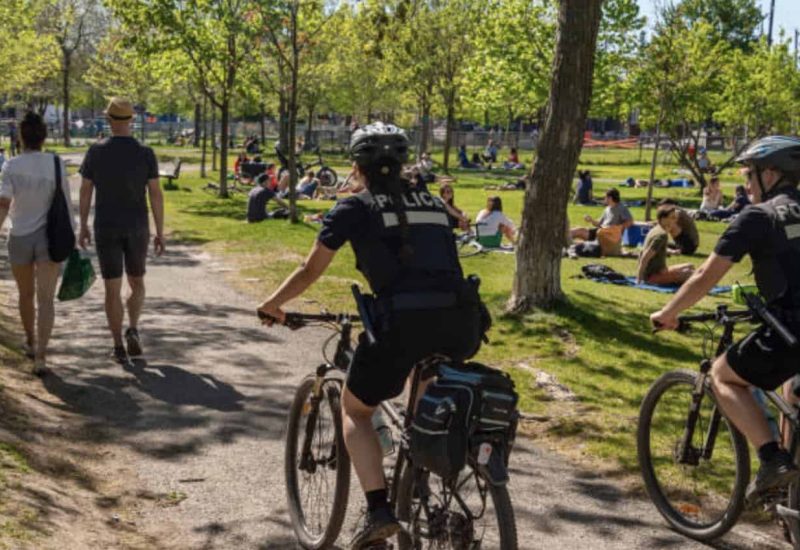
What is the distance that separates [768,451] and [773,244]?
0.92 metres

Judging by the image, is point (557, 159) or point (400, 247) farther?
point (557, 159)

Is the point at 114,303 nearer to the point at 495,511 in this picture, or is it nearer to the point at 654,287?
the point at 495,511

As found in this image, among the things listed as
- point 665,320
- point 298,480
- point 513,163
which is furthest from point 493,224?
point 513,163

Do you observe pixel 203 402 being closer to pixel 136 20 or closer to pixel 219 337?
pixel 219 337

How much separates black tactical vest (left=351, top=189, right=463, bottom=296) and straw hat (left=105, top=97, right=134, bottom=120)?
14.6 ft

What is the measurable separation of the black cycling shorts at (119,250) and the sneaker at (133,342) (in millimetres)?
555

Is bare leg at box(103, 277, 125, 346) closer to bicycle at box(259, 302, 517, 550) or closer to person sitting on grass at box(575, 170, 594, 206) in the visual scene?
bicycle at box(259, 302, 517, 550)

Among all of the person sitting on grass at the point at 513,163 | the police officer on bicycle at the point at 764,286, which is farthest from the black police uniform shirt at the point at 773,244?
the person sitting on grass at the point at 513,163

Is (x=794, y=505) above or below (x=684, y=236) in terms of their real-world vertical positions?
below

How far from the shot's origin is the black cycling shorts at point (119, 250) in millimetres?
8188

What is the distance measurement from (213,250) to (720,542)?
1299cm

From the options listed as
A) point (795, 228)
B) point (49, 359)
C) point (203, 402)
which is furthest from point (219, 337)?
point (795, 228)

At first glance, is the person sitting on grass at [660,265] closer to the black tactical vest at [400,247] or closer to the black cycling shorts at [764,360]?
the black cycling shorts at [764,360]

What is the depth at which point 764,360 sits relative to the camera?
4562 millimetres
